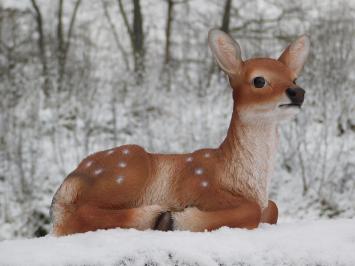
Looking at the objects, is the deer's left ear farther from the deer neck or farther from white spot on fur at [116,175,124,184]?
white spot on fur at [116,175,124,184]

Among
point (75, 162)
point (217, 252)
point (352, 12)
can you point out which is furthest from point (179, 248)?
point (352, 12)

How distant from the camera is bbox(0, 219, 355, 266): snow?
1874 millimetres

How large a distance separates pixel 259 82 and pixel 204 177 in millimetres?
415

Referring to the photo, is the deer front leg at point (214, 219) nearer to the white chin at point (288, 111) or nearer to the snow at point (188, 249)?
the snow at point (188, 249)

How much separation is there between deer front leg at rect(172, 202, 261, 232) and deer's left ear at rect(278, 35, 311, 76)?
2.04 ft

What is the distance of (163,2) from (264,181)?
635cm

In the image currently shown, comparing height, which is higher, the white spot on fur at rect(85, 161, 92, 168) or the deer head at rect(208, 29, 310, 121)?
the deer head at rect(208, 29, 310, 121)

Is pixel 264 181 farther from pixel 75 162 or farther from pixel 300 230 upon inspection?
pixel 75 162

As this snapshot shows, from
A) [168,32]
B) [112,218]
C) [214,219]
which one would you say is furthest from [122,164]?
[168,32]

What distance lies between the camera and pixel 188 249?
6.19ft

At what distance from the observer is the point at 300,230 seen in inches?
83.0

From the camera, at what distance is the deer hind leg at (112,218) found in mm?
2152

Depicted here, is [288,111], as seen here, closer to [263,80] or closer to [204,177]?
[263,80]

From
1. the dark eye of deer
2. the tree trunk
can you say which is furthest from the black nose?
the tree trunk
